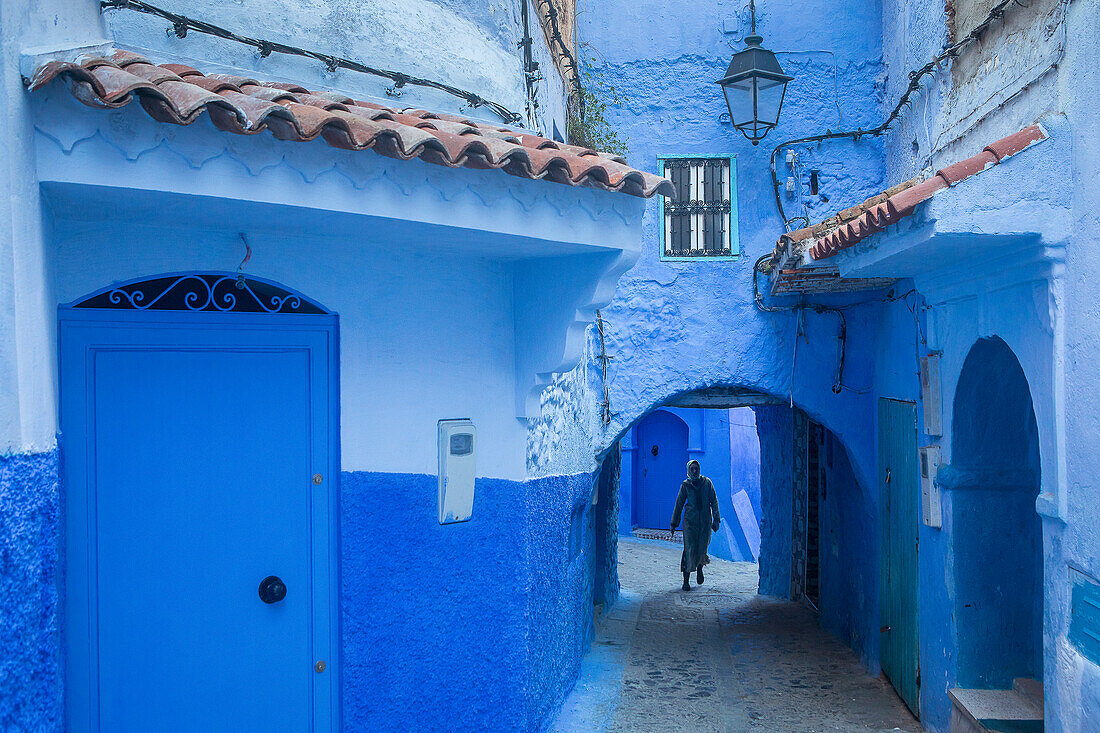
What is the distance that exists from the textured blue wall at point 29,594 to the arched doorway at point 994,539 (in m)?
5.09

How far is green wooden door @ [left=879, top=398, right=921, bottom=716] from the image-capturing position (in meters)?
6.51

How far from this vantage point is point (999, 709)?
5113 mm

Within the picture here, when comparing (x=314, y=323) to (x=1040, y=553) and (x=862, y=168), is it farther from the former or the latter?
(x=862, y=168)

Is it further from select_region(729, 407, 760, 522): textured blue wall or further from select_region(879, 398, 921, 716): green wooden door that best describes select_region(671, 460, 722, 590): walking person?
select_region(729, 407, 760, 522): textured blue wall

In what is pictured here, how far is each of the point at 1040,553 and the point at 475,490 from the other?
12.5 feet

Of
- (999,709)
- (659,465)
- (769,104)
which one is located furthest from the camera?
(659,465)

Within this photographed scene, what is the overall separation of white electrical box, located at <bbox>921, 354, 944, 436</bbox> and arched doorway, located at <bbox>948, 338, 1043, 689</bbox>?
252 mm

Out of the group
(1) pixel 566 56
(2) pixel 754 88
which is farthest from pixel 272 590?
(2) pixel 754 88

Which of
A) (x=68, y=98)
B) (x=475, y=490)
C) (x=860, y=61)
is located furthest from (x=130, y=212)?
(x=860, y=61)

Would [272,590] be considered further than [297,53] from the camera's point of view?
No

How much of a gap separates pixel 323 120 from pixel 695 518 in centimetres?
1008

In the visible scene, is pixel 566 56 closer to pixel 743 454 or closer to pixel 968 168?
pixel 968 168

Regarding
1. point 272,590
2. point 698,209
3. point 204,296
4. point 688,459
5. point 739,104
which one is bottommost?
point 688,459

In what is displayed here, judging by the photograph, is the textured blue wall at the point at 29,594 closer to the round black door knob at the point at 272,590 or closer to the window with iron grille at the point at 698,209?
the round black door knob at the point at 272,590
